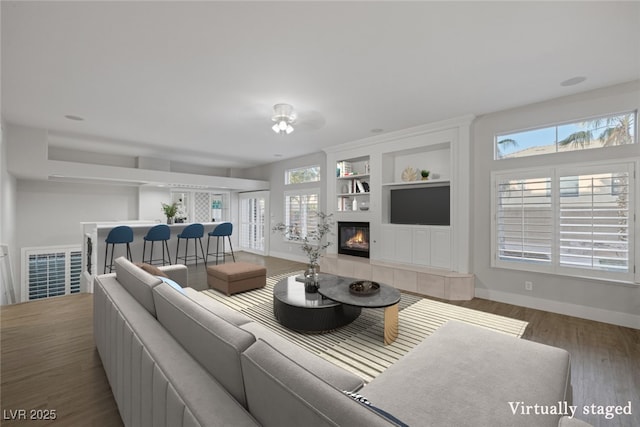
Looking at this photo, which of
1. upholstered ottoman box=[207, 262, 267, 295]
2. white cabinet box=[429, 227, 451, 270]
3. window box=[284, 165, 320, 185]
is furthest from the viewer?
window box=[284, 165, 320, 185]

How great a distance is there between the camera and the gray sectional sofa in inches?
33.1

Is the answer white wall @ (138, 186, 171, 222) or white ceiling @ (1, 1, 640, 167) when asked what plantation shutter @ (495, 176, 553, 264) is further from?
white wall @ (138, 186, 171, 222)

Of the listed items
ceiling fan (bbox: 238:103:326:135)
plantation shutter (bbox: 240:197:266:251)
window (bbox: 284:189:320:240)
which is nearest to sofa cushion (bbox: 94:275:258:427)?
ceiling fan (bbox: 238:103:326:135)

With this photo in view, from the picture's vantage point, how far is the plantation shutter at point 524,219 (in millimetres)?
3697

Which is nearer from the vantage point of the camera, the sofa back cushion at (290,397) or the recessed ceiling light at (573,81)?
the sofa back cushion at (290,397)

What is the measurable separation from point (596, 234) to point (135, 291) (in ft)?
16.1

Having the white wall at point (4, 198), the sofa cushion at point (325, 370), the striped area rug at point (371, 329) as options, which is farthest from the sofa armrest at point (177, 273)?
the white wall at point (4, 198)

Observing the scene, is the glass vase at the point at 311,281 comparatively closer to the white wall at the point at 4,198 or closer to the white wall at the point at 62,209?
the white wall at the point at 4,198

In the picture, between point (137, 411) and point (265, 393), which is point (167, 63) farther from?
point (265, 393)

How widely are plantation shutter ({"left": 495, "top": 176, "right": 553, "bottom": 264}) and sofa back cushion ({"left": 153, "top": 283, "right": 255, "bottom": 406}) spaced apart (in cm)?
419

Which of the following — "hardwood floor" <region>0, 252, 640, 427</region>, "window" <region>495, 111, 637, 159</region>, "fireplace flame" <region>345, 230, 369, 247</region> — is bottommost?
"hardwood floor" <region>0, 252, 640, 427</region>

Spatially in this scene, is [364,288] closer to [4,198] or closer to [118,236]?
[118,236]

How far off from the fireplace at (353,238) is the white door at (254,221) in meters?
2.90

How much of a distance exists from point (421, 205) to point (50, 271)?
8087 millimetres
